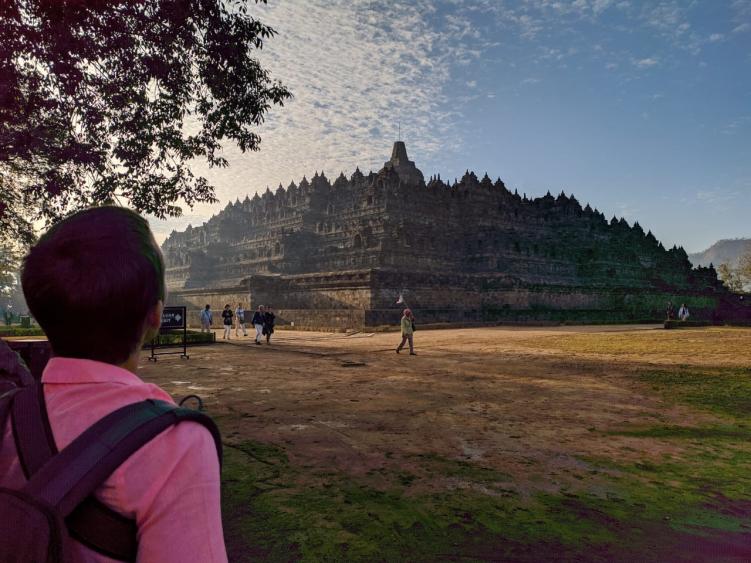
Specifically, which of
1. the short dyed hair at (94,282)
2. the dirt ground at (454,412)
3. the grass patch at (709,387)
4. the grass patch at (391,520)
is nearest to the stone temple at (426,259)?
the dirt ground at (454,412)

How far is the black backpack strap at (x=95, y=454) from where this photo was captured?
835 mm

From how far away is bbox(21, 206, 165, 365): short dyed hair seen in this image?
105cm

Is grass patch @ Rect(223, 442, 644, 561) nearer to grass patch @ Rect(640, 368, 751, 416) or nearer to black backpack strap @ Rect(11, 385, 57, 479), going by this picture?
black backpack strap @ Rect(11, 385, 57, 479)

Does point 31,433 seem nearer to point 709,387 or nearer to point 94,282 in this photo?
point 94,282

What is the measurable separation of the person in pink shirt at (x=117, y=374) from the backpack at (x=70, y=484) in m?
0.02

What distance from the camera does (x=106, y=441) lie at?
875 millimetres

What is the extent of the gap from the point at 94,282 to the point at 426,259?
3600cm

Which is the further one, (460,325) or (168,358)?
(460,325)

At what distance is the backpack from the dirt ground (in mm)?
2583

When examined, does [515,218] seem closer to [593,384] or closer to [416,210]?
[416,210]

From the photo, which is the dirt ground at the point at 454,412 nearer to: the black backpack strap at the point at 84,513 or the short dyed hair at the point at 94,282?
the black backpack strap at the point at 84,513

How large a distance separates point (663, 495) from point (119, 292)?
4.27m

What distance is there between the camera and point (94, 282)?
1050mm


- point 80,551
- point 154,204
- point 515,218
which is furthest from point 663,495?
point 515,218
